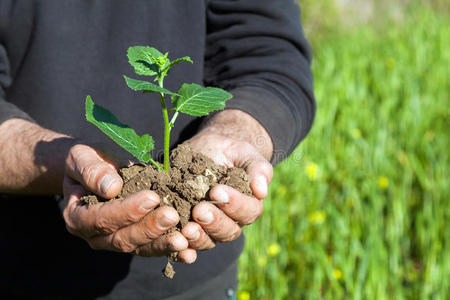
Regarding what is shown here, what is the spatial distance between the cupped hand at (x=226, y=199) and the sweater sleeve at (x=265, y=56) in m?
0.30

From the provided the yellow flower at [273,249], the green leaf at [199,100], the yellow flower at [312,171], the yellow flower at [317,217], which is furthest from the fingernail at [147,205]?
the yellow flower at [312,171]

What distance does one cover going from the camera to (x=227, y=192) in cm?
94

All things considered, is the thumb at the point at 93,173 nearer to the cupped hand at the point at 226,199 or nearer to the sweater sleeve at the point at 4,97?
the cupped hand at the point at 226,199

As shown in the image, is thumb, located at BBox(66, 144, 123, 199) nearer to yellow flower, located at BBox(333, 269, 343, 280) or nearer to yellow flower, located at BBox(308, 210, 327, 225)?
yellow flower, located at BBox(333, 269, 343, 280)

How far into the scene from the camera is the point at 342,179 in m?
2.87

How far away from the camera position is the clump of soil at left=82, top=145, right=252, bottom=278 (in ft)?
3.14

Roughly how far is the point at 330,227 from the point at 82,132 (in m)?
1.59

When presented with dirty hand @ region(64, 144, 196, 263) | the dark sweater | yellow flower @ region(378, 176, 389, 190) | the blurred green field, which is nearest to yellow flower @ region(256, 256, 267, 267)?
the blurred green field

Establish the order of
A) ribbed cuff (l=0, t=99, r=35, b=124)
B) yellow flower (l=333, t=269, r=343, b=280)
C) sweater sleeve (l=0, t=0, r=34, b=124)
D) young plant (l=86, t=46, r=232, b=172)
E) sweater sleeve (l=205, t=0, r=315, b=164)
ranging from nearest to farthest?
young plant (l=86, t=46, r=232, b=172) < ribbed cuff (l=0, t=99, r=35, b=124) < sweater sleeve (l=0, t=0, r=34, b=124) < sweater sleeve (l=205, t=0, r=315, b=164) < yellow flower (l=333, t=269, r=343, b=280)

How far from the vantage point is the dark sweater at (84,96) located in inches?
52.6

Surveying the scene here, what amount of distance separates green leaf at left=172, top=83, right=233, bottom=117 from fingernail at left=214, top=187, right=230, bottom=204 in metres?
0.17

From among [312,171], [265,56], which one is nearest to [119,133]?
[265,56]

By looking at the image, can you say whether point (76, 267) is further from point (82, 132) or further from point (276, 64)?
point (276, 64)


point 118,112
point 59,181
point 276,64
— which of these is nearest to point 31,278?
point 59,181
